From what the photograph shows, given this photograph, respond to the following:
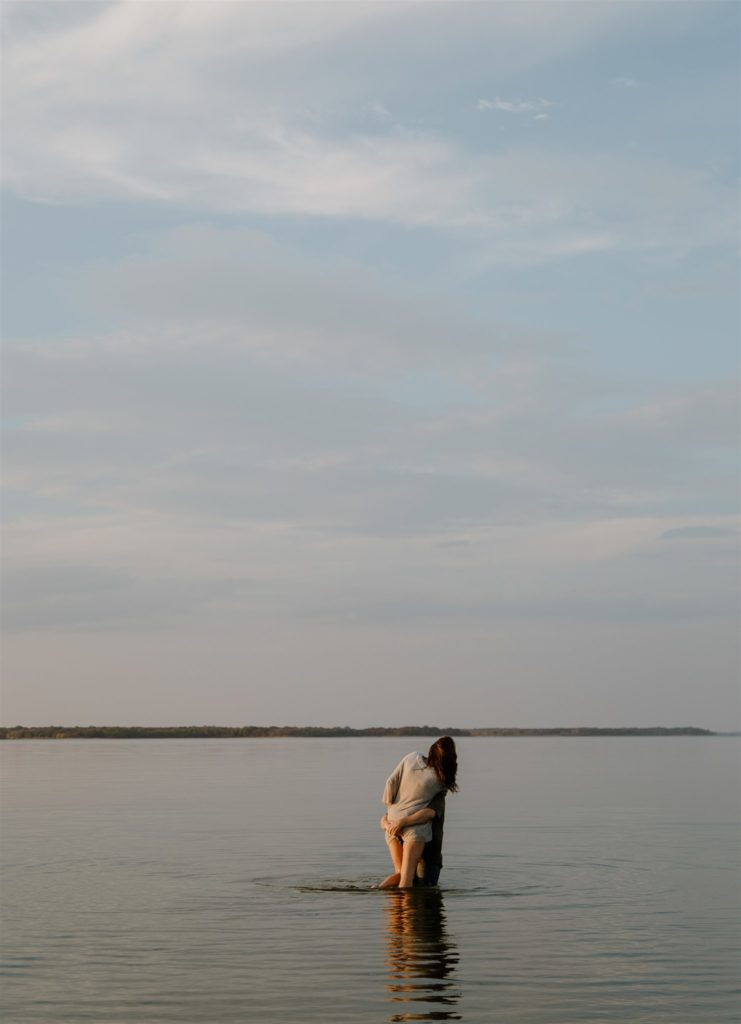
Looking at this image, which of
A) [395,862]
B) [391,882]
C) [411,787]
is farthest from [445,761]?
[391,882]

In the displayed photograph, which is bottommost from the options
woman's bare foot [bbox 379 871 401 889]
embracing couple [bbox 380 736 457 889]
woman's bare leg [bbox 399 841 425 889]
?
woman's bare foot [bbox 379 871 401 889]

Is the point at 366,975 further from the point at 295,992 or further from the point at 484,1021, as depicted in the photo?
the point at 484,1021

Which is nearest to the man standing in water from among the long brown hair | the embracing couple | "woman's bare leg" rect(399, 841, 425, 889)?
the embracing couple

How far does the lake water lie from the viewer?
39.1 feet

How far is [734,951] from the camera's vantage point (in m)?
14.6

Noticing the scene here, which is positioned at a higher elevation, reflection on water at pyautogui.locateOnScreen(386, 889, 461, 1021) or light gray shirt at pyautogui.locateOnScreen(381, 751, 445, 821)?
light gray shirt at pyautogui.locateOnScreen(381, 751, 445, 821)

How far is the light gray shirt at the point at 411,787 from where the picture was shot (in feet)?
58.9

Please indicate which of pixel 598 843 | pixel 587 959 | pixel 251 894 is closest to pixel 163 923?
pixel 251 894

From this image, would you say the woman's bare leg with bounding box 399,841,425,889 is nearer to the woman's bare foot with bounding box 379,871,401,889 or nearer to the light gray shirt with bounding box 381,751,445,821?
the woman's bare foot with bounding box 379,871,401,889

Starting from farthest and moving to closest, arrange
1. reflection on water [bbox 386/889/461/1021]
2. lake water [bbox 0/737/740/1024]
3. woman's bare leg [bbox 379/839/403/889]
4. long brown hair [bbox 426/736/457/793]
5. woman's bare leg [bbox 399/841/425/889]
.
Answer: woman's bare leg [bbox 379/839/403/889], woman's bare leg [bbox 399/841/425/889], long brown hair [bbox 426/736/457/793], lake water [bbox 0/737/740/1024], reflection on water [bbox 386/889/461/1021]

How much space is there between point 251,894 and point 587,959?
627 centimetres

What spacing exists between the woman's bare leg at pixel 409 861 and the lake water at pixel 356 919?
22 centimetres

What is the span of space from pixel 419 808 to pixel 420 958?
413 cm

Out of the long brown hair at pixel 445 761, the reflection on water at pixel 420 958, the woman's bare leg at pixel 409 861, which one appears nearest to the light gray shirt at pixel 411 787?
the long brown hair at pixel 445 761
